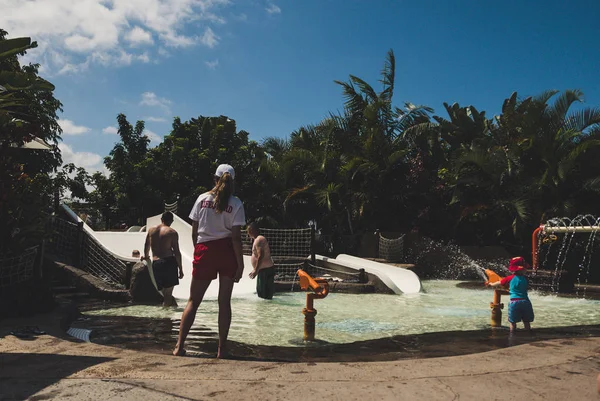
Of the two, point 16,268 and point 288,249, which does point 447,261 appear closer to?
point 288,249

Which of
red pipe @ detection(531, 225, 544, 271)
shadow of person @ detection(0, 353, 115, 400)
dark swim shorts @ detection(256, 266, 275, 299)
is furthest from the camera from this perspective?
red pipe @ detection(531, 225, 544, 271)

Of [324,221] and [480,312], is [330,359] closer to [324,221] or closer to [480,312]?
[480,312]

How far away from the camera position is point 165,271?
27.0ft

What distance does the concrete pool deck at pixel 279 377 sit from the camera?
3131 millimetres

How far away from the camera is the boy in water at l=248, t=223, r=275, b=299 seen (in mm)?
9141

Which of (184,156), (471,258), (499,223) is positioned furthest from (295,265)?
(184,156)

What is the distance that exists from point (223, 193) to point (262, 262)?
5173 millimetres

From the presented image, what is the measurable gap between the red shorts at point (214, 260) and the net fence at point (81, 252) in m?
7.55

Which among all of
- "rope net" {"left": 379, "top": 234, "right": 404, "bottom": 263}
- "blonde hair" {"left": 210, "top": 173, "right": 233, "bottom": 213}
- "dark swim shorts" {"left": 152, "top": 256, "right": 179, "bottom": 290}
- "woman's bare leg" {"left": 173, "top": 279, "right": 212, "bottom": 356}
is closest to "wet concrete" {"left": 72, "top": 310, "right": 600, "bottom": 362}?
"woman's bare leg" {"left": 173, "top": 279, "right": 212, "bottom": 356}

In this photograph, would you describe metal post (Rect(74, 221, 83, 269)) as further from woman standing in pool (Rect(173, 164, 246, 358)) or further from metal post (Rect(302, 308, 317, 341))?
woman standing in pool (Rect(173, 164, 246, 358))

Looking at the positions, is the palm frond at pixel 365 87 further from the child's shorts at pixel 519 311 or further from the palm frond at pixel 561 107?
the child's shorts at pixel 519 311

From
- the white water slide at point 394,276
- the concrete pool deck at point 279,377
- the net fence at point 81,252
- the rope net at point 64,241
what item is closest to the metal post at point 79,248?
the net fence at point 81,252

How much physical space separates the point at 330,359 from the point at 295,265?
1009 cm

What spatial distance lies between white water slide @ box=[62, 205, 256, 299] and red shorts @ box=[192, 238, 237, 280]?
6.47 meters
